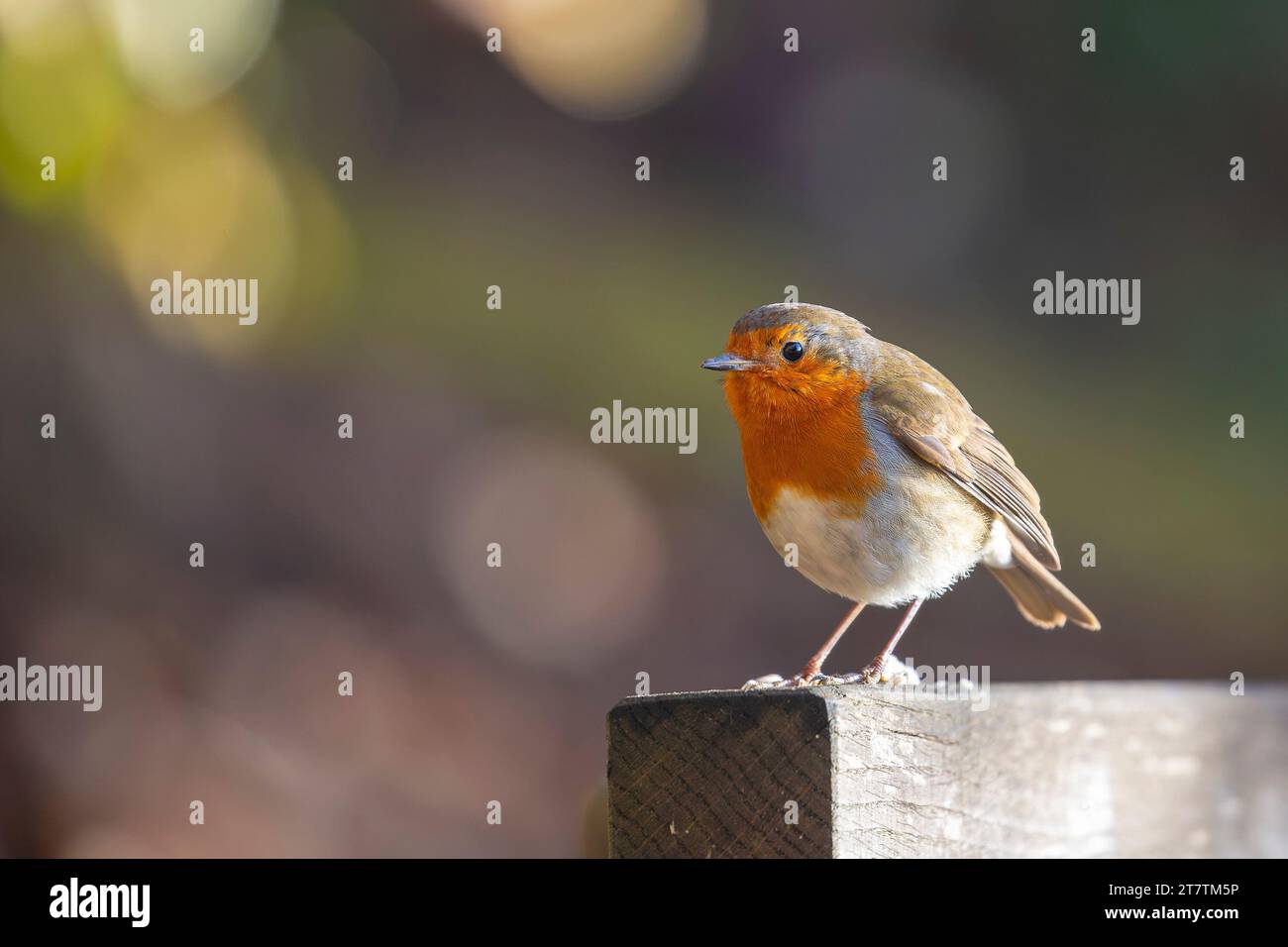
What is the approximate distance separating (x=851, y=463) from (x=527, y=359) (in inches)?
139

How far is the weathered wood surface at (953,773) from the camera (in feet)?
5.82

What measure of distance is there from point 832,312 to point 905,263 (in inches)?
159

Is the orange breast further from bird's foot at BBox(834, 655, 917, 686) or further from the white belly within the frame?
bird's foot at BBox(834, 655, 917, 686)

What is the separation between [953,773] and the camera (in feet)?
7.38

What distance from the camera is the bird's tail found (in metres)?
→ 3.79

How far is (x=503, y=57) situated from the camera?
22.4 ft

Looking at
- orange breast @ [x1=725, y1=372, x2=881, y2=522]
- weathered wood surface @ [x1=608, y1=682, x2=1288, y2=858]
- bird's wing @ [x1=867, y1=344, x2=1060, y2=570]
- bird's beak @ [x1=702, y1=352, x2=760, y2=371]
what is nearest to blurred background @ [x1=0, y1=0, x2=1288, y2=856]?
bird's wing @ [x1=867, y1=344, x2=1060, y2=570]

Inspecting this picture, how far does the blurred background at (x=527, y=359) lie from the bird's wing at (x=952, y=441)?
102 inches

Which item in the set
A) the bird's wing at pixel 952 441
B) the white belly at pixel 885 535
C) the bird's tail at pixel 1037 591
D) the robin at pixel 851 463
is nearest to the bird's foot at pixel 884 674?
the robin at pixel 851 463

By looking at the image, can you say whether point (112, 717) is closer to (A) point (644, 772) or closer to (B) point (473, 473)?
(B) point (473, 473)

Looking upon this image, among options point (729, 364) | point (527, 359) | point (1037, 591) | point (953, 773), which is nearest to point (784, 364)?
point (729, 364)

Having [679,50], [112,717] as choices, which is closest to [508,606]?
[112,717]

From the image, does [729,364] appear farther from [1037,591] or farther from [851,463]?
[1037,591]
